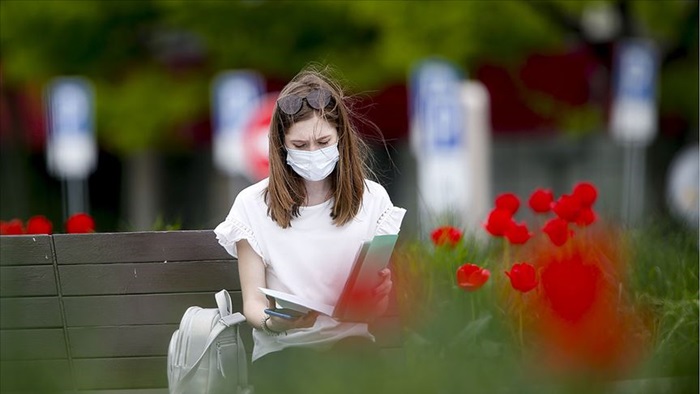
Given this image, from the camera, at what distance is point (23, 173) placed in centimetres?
2270

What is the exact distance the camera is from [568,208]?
5.29 m

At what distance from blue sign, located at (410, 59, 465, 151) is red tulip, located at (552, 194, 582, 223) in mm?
7906

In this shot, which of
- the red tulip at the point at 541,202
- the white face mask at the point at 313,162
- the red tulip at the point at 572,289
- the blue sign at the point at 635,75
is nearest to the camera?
the red tulip at the point at 572,289

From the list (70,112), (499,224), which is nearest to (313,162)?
(499,224)

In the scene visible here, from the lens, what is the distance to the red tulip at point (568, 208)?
5293 mm

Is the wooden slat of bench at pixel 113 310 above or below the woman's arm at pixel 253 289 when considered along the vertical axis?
below

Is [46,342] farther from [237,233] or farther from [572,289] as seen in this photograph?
[572,289]

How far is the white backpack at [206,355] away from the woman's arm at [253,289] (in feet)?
0.17

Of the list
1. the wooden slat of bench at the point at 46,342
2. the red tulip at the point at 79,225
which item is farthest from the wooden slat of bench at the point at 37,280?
the red tulip at the point at 79,225

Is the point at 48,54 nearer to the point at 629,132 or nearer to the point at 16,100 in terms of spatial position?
the point at 16,100

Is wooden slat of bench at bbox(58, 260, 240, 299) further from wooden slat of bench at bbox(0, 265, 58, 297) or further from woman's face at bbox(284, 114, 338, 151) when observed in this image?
woman's face at bbox(284, 114, 338, 151)

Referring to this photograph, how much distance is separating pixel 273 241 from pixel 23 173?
1899 centimetres

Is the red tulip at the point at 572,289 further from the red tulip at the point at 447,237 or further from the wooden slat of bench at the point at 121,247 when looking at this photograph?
the red tulip at the point at 447,237

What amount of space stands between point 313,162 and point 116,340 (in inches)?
37.6
